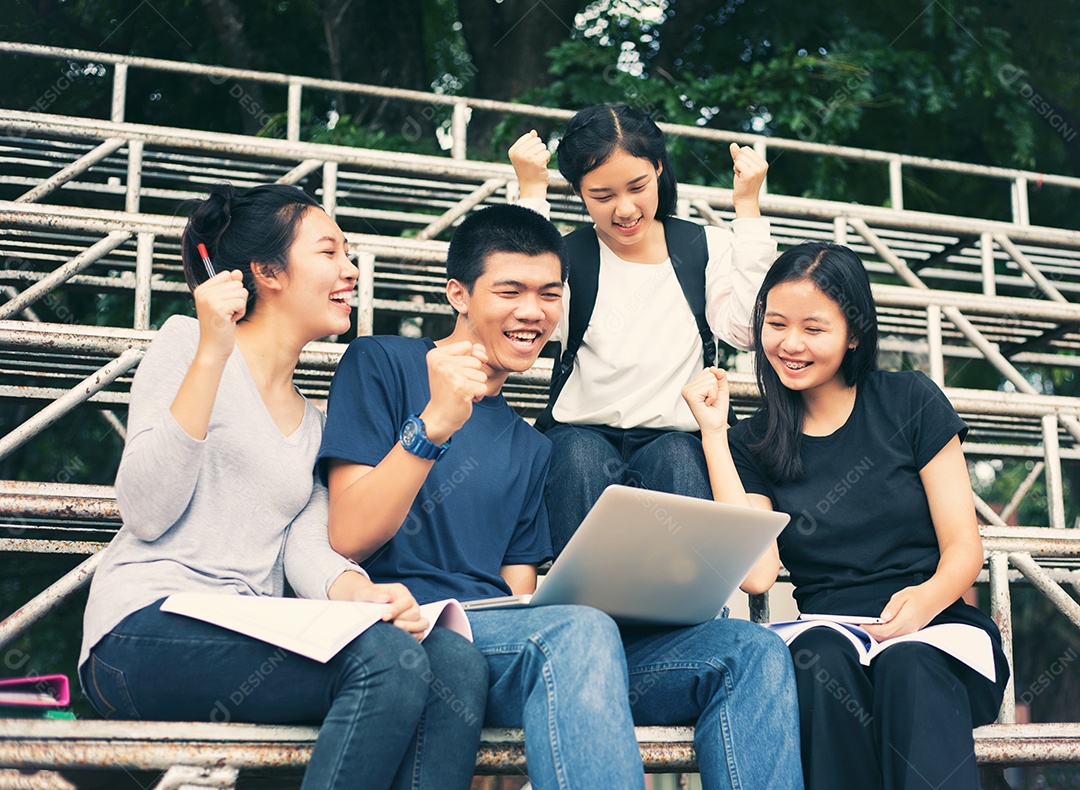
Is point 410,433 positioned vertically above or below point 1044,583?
above

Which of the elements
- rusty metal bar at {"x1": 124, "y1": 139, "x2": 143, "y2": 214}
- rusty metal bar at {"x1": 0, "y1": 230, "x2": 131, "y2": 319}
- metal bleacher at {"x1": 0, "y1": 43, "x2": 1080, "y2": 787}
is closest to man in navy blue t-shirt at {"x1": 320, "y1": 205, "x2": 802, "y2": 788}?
metal bleacher at {"x1": 0, "y1": 43, "x2": 1080, "y2": 787}

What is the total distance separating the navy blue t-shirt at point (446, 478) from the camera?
6.70 ft

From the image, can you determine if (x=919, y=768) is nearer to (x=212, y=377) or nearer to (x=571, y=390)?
(x=571, y=390)

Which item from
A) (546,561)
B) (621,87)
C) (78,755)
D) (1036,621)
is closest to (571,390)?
(546,561)

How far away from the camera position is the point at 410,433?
6.20 feet

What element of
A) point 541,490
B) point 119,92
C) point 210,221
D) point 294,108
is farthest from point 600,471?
point 119,92

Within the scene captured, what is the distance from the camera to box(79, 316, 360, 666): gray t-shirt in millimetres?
1790

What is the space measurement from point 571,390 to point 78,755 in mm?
1357

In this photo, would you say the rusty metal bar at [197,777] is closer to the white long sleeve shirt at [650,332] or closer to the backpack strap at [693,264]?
the white long sleeve shirt at [650,332]

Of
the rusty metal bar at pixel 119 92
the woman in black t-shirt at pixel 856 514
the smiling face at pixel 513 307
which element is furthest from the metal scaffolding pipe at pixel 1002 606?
the rusty metal bar at pixel 119 92

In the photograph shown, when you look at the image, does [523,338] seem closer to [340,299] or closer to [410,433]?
[340,299]

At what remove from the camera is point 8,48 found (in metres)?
5.17

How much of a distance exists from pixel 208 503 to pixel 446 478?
460mm

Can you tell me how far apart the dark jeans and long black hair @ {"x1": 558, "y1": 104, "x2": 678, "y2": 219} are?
1234 millimetres
